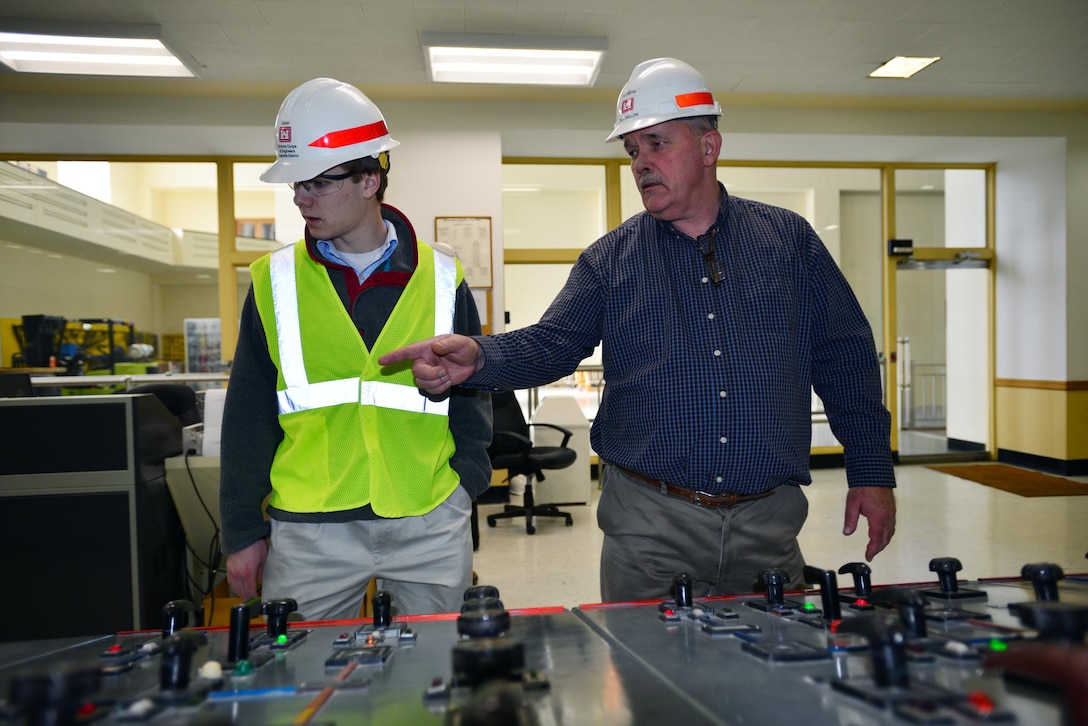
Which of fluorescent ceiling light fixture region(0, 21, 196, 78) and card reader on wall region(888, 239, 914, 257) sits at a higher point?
fluorescent ceiling light fixture region(0, 21, 196, 78)

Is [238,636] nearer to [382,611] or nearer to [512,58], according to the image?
[382,611]

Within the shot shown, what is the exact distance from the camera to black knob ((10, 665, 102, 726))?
0.58m

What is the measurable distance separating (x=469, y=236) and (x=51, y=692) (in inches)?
219

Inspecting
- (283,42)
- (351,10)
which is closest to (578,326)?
(351,10)

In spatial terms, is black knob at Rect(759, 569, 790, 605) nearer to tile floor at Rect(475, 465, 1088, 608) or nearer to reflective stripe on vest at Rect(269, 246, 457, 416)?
reflective stripe on vest at Rect(269, 246, 457, 416)

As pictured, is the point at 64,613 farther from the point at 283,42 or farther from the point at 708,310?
the point at 283,42

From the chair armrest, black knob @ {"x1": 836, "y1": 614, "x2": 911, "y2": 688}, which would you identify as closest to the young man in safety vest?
black knob @ {"x1": 836, "y1": 614, "x2": 911, "y2": 688}

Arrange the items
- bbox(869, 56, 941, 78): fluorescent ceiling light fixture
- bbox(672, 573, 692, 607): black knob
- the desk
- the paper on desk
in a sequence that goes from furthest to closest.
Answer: bbox(869, 56, 941, 78): fluorescent ceiling light fixture < the paper on desk < the desk < bbox(672, 573, 692, 607): black knob

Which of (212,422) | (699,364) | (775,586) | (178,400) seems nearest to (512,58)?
(178,400)

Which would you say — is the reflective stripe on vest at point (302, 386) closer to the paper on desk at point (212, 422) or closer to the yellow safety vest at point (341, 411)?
the yellow safety vest at point (341, 411)

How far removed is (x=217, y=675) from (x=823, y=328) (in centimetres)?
140

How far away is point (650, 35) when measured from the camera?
198 inches

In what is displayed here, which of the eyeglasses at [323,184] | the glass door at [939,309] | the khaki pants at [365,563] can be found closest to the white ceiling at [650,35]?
the glass door at [939,309]

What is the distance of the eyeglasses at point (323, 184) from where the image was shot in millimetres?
1549
